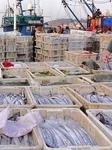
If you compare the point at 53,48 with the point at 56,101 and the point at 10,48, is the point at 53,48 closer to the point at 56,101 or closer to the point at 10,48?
the point at 10,48

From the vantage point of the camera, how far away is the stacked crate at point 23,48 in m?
12.2

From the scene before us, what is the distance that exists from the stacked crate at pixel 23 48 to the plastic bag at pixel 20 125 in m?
8.79

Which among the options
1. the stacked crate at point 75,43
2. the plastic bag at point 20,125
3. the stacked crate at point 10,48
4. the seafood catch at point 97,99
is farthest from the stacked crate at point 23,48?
the plastic bag at point 20,125

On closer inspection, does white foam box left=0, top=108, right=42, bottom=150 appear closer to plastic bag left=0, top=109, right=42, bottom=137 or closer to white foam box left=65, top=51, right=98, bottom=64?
plastic bag left=0, top=109, right=42, bottom=137

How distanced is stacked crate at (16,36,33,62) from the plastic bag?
879 centimetres

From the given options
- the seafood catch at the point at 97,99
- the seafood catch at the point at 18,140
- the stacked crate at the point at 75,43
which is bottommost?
the seafood catch at the point at 18,140

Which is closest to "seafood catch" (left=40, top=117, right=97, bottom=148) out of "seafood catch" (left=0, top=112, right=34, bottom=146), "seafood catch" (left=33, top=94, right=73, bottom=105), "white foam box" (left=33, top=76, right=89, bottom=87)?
"seafood catch" (left=0, top=112, right=34, bottom=146)

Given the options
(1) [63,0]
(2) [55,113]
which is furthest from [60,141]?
(1) [63,0]

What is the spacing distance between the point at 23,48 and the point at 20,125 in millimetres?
9167

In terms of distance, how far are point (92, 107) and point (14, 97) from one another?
1.26 meters

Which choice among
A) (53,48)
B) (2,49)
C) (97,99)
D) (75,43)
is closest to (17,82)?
(97,99)

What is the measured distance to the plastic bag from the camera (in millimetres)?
3177

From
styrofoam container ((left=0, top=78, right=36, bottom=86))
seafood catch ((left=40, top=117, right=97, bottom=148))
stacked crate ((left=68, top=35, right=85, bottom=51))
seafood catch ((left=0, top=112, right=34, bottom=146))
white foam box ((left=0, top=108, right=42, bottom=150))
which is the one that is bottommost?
seafood catch ((left=0, top=112, right=34, bottom=146))

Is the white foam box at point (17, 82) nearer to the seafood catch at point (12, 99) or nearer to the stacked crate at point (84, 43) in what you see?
the seafood catch at point (12, 99)
